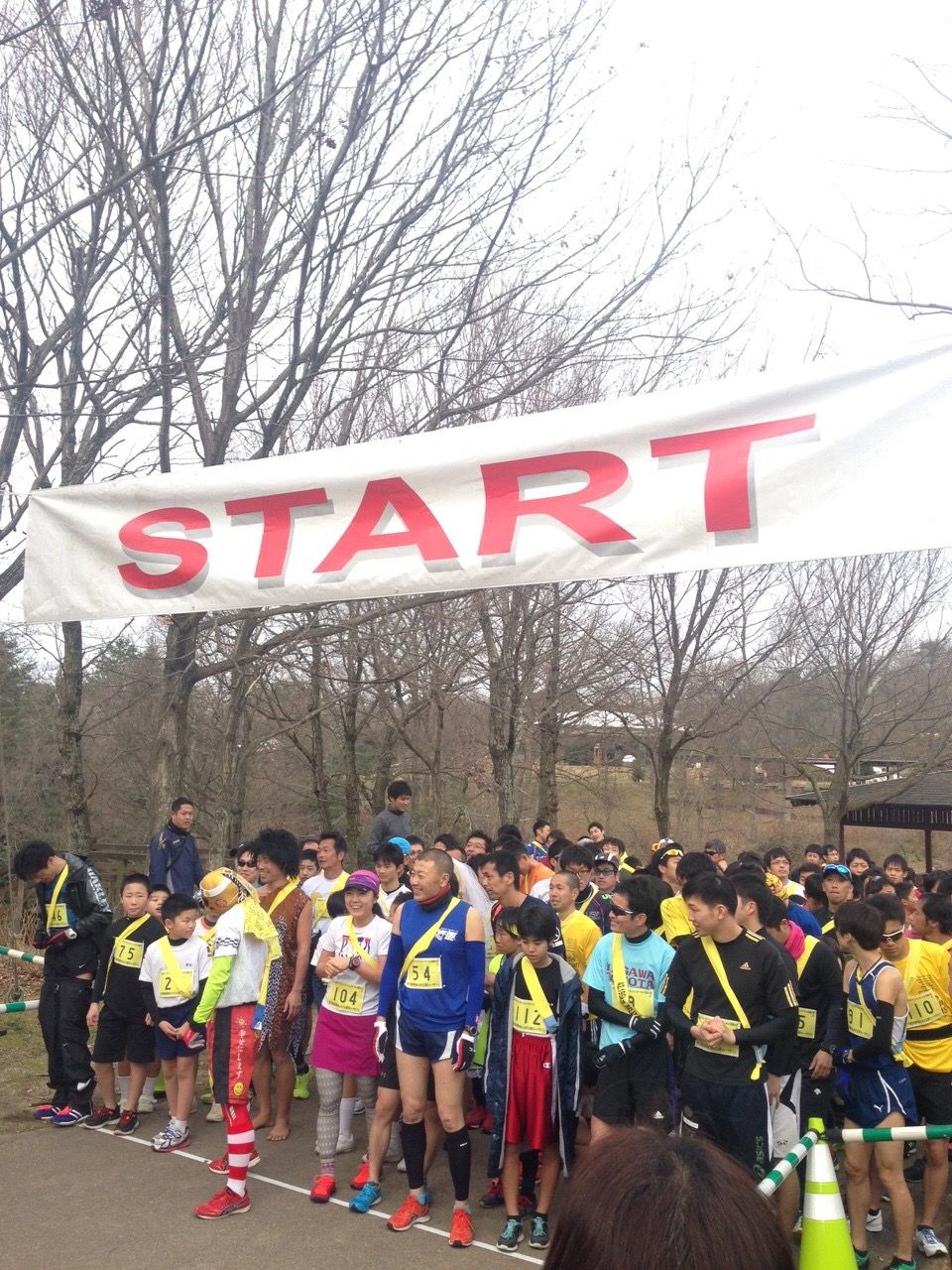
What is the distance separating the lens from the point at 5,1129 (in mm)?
6996

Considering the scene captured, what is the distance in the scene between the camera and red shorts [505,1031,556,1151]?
214 inches

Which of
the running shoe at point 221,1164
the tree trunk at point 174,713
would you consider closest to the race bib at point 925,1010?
the running shoe at point 221,1164

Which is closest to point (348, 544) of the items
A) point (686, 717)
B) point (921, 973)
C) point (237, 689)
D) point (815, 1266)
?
point (815, 1266)

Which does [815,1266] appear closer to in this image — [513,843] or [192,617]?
[513,843]

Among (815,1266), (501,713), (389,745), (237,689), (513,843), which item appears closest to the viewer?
(815,1266)

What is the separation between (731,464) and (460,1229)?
165 inches

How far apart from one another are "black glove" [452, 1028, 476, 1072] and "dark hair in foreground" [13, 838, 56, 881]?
3.56 m

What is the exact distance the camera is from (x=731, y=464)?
330cm

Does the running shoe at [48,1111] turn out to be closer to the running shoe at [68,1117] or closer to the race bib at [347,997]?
the running shoe at [68,1117]

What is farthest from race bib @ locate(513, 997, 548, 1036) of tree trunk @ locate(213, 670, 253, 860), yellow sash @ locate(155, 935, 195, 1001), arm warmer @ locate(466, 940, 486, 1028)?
tree trunk @ locate(213, 670, 253, 860)

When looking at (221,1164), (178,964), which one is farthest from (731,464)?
(221,1164)

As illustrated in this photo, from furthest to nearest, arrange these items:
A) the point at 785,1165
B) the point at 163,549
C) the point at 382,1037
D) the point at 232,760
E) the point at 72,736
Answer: the point at 232,760 → the point at 72,736 → the point at 382,1037 → the point at 163,549 → the point at 785,1165

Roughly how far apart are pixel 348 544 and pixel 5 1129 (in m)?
5.50

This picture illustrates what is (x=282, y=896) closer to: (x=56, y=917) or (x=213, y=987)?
(x=213, y=987)
